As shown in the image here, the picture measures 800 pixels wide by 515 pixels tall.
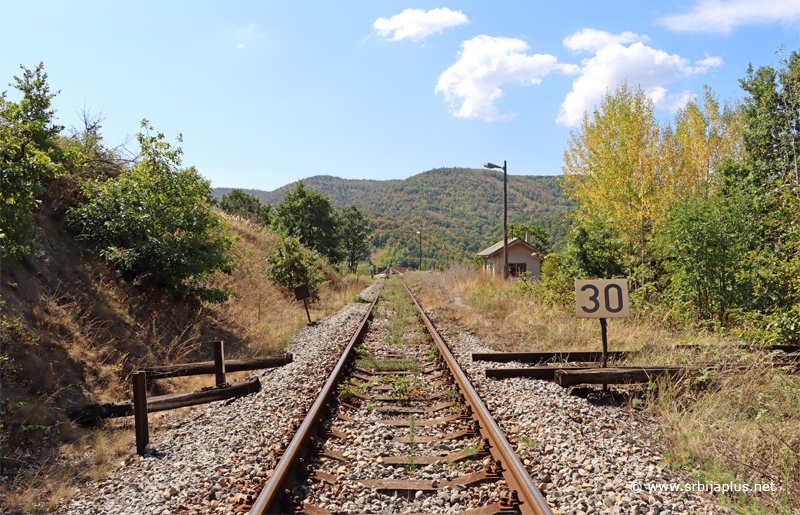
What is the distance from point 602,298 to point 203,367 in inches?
218

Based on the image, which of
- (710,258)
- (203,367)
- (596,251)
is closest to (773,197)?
(710,258)

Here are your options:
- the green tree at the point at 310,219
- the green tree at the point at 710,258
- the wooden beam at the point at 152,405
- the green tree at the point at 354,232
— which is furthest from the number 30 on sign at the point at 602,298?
the green tree at the point at 354,232

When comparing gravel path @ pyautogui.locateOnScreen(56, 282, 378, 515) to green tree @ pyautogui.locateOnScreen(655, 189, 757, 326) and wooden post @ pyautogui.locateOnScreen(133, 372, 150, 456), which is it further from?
Answer: green tree @ pyautogui.locateOnScreen(655, 189, 757, 326)

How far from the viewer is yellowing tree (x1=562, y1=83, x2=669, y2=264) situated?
51.4 feet

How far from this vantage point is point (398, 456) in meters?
3.79

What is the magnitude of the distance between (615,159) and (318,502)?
16939 mm

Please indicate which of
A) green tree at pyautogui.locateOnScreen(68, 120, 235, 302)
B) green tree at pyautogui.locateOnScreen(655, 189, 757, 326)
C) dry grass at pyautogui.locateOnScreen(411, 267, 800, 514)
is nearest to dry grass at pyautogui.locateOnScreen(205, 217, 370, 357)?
green tree at pyautogui.locateOnScreen(68, 120, 235, 302)

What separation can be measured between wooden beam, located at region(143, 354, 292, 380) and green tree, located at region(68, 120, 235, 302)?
2806 mm

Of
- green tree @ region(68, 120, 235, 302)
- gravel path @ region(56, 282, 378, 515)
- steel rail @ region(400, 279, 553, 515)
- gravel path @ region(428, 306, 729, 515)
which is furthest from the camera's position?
green tree @ region(68, 120, 235, 302)

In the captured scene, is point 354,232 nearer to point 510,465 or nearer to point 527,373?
point 527,373

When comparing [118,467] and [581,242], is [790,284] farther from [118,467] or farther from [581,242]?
[118,467]

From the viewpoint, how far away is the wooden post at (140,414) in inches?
167

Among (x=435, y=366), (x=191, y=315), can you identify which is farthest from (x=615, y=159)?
(x=191, y=315)

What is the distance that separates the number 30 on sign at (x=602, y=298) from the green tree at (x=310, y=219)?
81.3 ft
